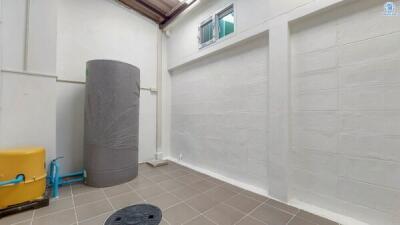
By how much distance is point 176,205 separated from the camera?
201cm

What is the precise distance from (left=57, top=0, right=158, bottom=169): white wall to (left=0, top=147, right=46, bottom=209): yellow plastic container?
0.98 metres

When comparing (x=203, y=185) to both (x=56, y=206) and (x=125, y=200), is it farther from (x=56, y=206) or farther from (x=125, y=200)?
(x=56, y=206)

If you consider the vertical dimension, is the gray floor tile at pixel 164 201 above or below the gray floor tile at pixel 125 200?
below

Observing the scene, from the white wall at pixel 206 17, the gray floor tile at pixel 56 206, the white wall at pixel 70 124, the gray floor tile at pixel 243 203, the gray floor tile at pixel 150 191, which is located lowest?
the gray floor tile at pixel 243 203

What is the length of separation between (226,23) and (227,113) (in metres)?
1.58

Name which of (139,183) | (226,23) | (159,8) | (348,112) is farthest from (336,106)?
(159,8)

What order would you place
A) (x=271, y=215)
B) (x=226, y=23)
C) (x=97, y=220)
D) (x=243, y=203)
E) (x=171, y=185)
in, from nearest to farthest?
(x=97, y=220) → (x=271, y=215) → (x=243, y=203) → (x=171, y=185) → (x=226, y=23)

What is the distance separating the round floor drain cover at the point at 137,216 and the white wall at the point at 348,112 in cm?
166

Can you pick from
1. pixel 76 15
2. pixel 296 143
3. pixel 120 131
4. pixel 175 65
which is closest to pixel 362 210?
pixel 296 143

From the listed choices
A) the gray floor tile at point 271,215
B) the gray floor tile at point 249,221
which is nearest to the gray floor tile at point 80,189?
the gray floor tile at point 249,221

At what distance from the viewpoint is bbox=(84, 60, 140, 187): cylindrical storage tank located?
2.48m

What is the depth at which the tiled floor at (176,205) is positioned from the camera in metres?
1.71

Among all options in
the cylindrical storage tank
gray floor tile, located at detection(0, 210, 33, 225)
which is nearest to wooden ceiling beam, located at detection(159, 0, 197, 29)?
the cylindrical storage tank

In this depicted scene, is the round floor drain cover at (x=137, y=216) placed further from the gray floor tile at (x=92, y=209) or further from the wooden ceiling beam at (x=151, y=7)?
the wooden ceiling beam at (x=151, y=7)
